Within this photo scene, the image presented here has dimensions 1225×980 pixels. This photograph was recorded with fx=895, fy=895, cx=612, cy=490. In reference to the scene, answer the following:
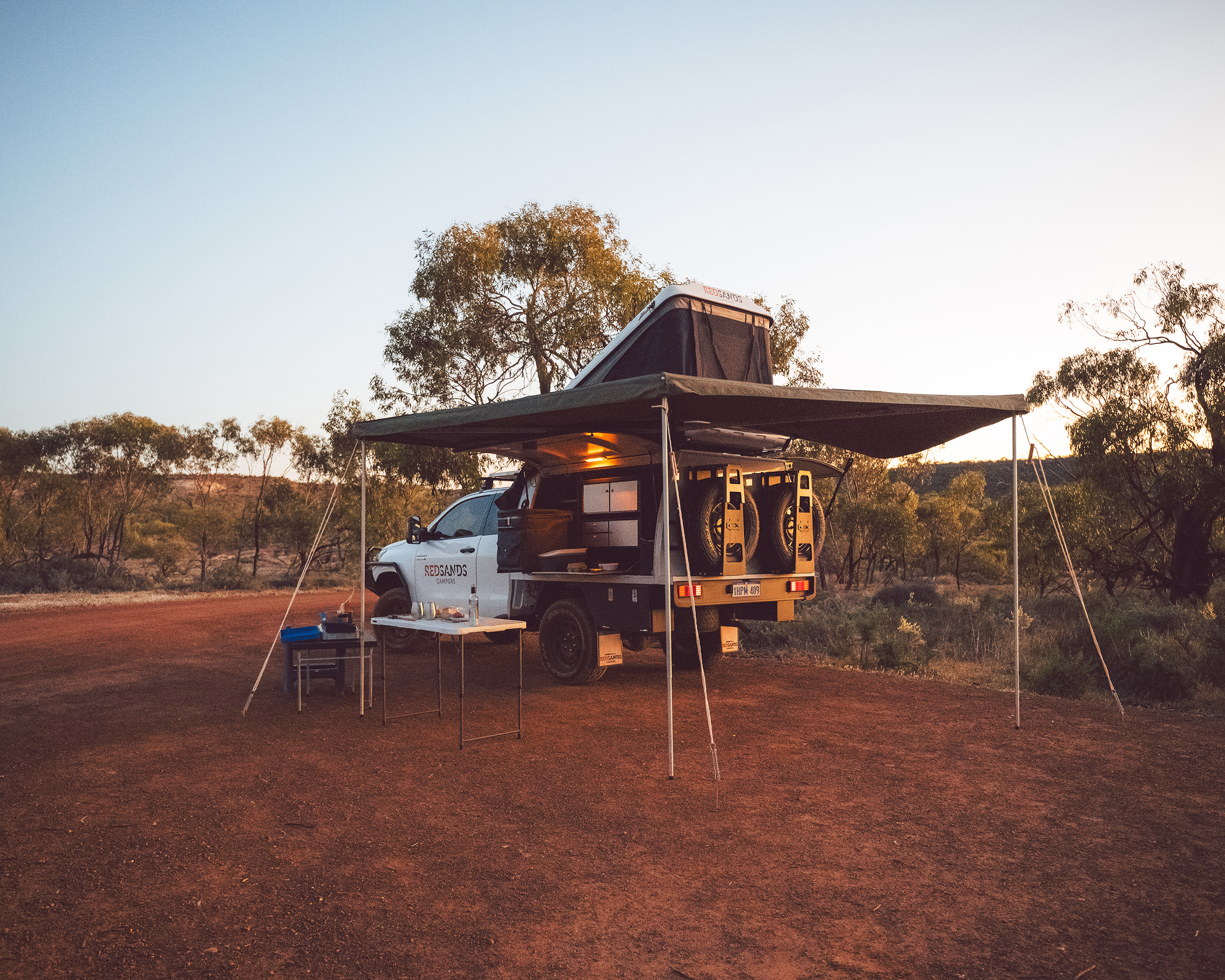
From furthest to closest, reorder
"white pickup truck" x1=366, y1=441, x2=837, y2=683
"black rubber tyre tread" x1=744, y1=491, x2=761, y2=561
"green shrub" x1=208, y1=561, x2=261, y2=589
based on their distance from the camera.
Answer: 1. "green shrub" x1=208, y1=561, x2=261, y2=589
2. "black rubber tyre tread" x1=744, y1=491, x2=761, y2=561
3. "white pickup truck" x1=366, y1=441, x2=837, y2=683

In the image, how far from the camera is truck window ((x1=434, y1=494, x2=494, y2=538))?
10.6 meters

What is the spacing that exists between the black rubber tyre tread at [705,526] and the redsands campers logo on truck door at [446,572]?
3580 millimetres

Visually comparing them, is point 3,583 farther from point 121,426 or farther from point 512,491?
point 512,491

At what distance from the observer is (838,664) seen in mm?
10844

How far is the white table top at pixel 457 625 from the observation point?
22.1ft

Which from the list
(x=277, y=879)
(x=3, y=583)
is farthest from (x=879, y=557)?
(x=277, y=879)

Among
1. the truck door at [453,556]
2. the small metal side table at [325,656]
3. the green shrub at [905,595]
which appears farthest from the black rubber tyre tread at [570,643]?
the green shrub at [905,595]

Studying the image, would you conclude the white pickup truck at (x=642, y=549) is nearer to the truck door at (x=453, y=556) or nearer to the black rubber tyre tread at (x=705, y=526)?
the black rubber tyre tread at (x=705, y=526)

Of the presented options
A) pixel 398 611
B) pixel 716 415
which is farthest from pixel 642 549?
pixel 398 611

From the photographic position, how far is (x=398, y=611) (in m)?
11.6

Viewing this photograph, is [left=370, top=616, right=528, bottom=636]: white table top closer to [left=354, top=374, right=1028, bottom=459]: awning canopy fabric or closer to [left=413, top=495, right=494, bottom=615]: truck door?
[left=354, top=374, right=1028, bottom=459]: awning canopy fabric

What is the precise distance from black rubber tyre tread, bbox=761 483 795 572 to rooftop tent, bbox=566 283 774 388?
3.85ft

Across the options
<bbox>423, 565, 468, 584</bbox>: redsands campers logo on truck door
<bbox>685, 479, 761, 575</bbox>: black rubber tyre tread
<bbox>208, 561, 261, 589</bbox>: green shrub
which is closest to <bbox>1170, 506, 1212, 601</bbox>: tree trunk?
<bbox>685, 479, 761, 575</bbox>: black rubber tyre tread

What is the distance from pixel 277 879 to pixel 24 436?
3271 cm
